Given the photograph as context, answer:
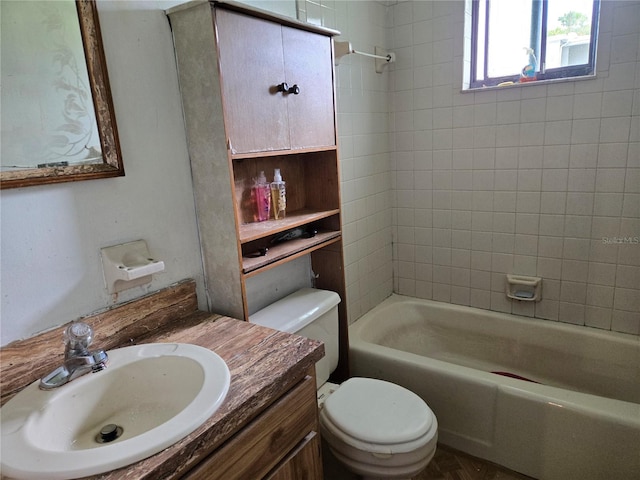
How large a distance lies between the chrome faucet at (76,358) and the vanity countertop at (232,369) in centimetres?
11

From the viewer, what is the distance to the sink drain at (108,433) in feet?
3.14

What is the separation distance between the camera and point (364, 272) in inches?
→ 91.2

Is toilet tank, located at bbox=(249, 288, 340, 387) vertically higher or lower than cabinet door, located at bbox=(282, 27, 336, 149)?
lower

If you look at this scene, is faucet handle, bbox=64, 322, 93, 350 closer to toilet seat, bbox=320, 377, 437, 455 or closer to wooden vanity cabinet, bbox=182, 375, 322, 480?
wooden vanity cabinet, bbox=182, 375, 322, 480

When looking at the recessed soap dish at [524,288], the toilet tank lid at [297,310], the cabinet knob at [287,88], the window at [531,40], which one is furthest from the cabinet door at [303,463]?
the window at [531,40]

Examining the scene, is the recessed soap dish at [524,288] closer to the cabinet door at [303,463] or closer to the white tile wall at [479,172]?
the white tile wall at [479,172]

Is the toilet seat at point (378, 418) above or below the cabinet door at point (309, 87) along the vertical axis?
below

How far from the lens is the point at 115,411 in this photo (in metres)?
1.05

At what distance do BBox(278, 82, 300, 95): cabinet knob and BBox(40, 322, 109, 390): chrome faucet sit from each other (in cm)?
88

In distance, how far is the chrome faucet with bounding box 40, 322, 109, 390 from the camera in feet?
3.22

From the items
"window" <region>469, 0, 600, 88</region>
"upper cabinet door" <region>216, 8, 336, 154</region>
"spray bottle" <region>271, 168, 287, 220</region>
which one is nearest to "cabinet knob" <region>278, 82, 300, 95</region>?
"upper cabinet door" <region>216, 8, 336, 154</region>

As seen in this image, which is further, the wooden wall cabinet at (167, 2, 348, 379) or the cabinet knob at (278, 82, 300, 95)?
the cabinet knob at (278, 82, 300, 95)

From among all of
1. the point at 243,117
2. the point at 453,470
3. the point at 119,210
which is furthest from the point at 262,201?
the point at 453,470

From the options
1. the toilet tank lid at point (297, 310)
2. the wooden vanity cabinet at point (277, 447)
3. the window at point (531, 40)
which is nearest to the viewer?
the wooden vanity cabinet at point (277, 447)
